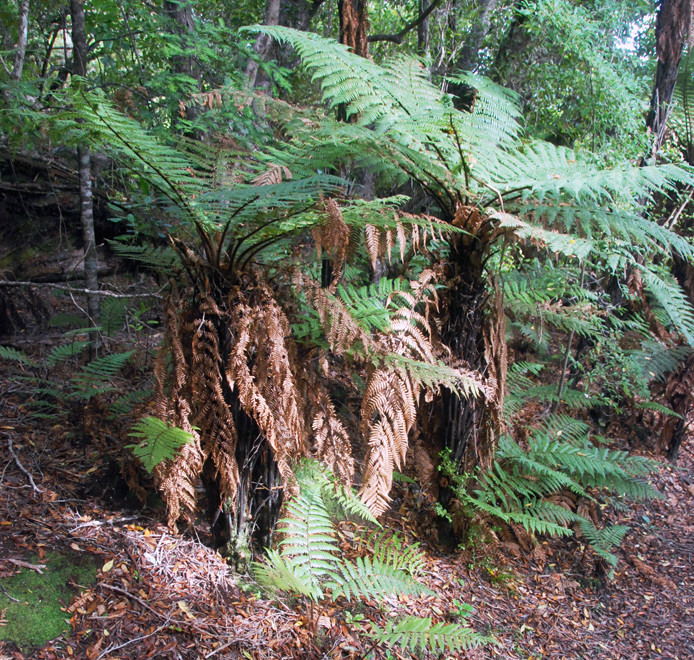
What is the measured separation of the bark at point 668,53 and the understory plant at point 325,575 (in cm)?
404

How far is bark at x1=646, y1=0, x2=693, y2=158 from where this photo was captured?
4.38m

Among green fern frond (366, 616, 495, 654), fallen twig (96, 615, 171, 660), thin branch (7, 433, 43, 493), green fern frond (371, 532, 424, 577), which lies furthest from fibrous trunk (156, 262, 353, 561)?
thin branch (7, 433, 43, 493)

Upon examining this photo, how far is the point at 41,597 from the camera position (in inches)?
74.5

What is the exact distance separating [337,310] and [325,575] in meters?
1.21

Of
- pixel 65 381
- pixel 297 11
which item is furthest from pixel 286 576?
pixel 297 11

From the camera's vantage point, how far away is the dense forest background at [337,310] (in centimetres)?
201

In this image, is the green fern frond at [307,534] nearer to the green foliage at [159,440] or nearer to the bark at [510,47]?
the green foliage at [159,440]

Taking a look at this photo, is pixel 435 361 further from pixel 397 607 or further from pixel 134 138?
pixel 134 138

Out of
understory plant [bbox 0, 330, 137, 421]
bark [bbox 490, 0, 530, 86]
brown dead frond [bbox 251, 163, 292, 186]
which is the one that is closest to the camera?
brown dead frond [bbox 251, 163, 292, 186]

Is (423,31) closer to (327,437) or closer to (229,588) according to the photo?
(327,437)

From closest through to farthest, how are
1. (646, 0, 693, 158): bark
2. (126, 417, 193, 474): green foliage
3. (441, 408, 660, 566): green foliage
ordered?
(126, 417, 193, 474): green foliage < (441, 408, 660, 566): green foliage < (646, 0, 693, 158): bark

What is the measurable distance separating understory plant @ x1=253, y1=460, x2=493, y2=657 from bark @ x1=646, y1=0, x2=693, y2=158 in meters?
4.04

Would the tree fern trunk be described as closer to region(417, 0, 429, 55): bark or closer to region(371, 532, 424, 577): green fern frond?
region(371, 532, 424, 577): green fern frond

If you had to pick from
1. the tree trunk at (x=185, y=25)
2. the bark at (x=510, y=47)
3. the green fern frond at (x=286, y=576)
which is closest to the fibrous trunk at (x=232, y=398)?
the green fern frond at (x=286, y=576)
